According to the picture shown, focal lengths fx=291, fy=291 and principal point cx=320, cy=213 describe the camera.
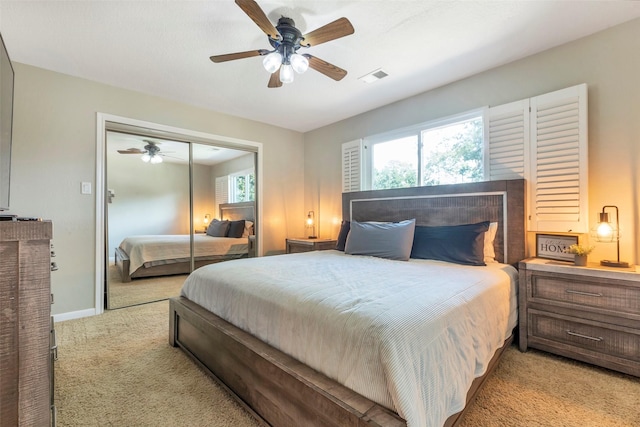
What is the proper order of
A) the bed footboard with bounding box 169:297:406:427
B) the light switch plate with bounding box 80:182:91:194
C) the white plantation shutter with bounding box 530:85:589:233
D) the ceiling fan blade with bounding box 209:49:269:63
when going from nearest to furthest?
the bed footboard with bounding box 169:297:406:427
the ceiling fan blade with bounding box 209:49:269:63
the white plantation shutter with bounding box 530:85:589:233
the light switch plate with bounding box 80:182:91:194

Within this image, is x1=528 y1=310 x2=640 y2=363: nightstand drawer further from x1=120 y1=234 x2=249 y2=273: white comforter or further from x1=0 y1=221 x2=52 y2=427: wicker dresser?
x1=120 y1=234 x2=249 y2=273: white comforter

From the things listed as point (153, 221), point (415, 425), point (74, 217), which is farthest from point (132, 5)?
point (415, 425)

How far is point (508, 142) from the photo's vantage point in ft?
9.11

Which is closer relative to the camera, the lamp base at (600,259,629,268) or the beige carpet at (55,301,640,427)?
the beige carpet at (55,301,640,427)

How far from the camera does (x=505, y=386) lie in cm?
180

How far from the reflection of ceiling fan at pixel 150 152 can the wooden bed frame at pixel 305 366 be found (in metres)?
2.18

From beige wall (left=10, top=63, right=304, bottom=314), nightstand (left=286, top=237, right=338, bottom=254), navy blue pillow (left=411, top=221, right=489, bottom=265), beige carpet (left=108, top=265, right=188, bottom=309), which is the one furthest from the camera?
nightstand (left=286, top=237, right=338, bottom=254)

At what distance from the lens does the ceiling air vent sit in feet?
9.75

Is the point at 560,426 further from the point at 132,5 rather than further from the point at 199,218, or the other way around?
the point at 199,218

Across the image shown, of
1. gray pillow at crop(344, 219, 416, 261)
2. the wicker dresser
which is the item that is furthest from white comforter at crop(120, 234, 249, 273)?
the wicker dresser

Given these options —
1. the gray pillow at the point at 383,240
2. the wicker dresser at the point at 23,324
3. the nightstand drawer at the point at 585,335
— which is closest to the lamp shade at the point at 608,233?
the nightstand drawer at the point at 585,335

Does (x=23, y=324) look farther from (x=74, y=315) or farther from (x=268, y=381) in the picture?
(x=74, y=315)

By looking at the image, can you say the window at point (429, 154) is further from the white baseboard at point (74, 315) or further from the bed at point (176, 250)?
the white baseboard at point (74, 315)

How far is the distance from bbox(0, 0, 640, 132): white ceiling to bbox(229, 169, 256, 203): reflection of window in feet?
4.36
